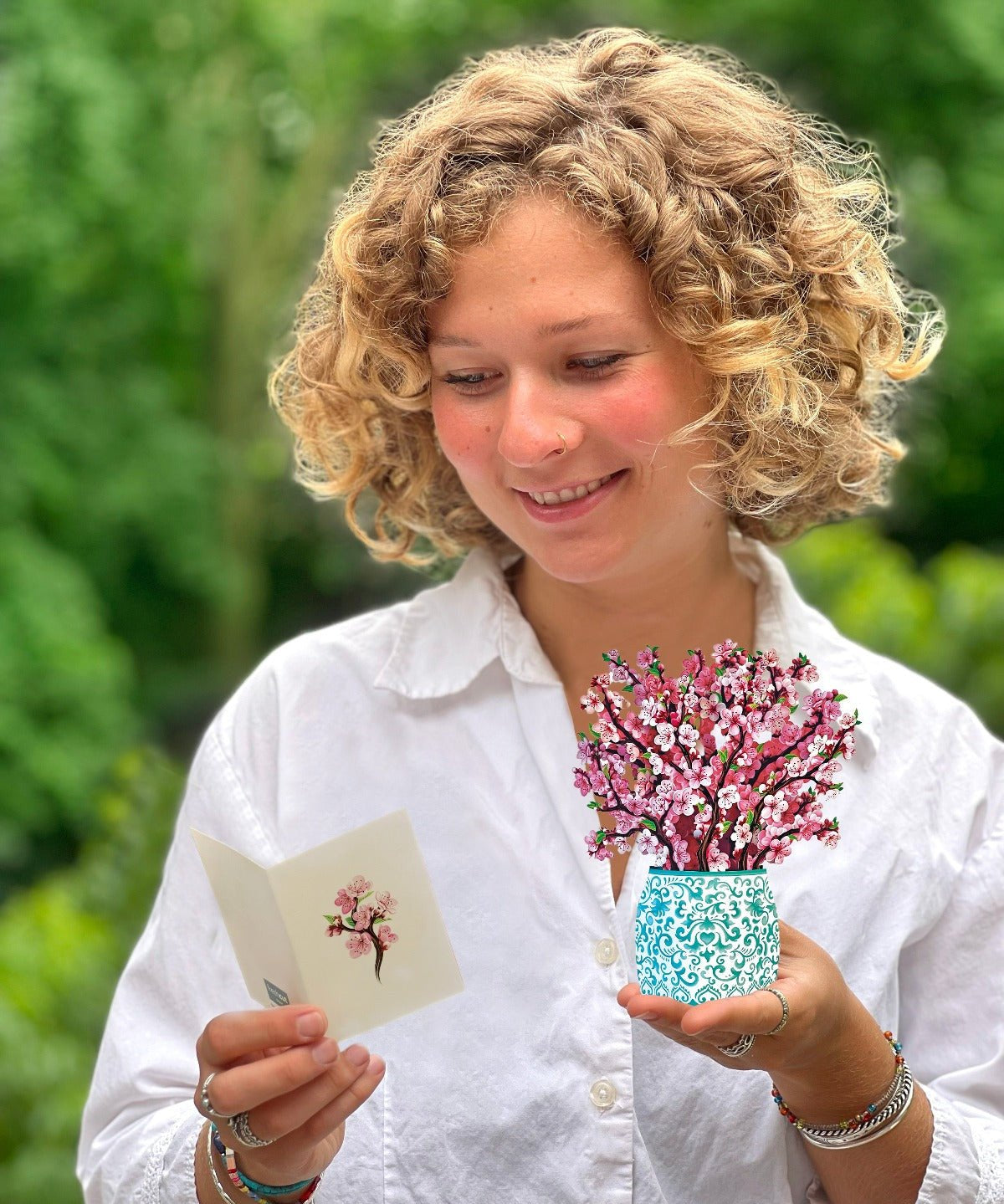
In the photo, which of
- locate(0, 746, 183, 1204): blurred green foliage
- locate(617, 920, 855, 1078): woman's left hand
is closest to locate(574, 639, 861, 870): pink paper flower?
locate(617, 920, 855, 1078): woman's left hand

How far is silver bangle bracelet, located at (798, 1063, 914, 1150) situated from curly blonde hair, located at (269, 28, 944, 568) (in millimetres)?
718

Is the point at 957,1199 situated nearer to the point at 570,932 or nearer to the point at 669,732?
the point at 570,932

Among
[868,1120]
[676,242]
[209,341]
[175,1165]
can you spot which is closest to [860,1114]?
[868,1120]

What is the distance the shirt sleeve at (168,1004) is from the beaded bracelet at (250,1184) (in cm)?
15

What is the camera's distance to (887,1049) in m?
1.60

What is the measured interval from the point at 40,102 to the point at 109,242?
1.28 m

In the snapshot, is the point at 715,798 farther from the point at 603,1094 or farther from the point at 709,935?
the point at 603,1094

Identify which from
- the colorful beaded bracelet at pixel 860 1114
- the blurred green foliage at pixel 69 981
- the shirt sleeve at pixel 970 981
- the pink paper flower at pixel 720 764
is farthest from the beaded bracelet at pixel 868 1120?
the blurred green foliage at pixel 69 981

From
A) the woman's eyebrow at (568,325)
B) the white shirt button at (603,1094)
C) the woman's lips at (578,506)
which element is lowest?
the white shirt button at (603,1094)

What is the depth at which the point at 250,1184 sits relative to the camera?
1606mm

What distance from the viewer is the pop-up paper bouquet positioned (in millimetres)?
1489

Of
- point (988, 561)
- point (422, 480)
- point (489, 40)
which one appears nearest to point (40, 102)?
point (489, 40)

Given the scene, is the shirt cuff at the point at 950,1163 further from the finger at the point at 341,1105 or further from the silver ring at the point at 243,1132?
the silver ring at the point at 243,1132

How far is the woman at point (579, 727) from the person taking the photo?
5.43ft
